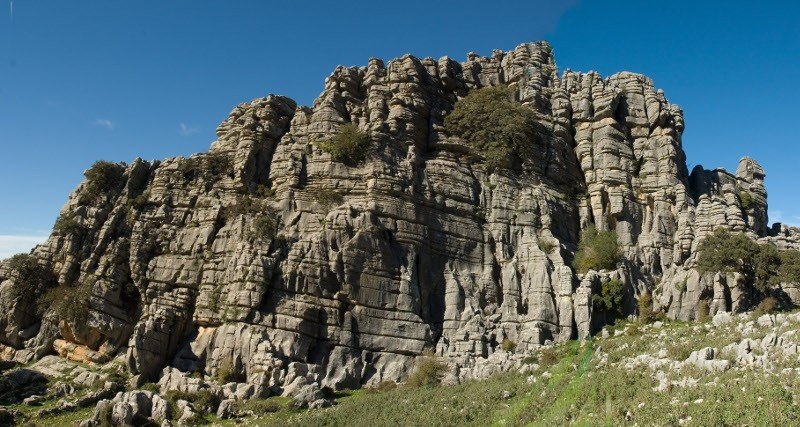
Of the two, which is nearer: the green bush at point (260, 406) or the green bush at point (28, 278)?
the green bush at point (260, 406)

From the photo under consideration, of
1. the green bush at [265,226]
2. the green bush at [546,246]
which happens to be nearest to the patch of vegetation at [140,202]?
the green bush at [265,226]

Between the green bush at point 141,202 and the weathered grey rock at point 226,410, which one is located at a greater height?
the green bush at point 141,202

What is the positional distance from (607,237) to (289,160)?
24694 millimetres

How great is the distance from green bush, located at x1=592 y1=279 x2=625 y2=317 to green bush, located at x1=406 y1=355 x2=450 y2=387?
11.4 metres

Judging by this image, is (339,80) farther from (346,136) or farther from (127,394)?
(127,394)

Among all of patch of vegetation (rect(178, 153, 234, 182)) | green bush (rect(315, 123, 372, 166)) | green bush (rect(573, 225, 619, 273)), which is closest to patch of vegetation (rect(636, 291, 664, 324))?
green bush (rect(573, 225, 619, 273))

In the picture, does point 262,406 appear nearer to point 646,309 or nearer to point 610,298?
point 610,298

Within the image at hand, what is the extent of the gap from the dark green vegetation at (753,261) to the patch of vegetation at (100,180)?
42.1 metres

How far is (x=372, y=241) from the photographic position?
41.3 meters

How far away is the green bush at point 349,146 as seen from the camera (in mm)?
45469

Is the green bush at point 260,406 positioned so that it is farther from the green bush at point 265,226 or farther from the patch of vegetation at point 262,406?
the green bush at point 265,226

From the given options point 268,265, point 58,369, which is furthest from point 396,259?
point 58,369

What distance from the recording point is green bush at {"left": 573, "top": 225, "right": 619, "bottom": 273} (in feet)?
145

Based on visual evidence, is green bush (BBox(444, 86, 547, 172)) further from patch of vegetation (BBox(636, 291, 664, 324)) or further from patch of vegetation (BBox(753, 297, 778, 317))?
patch of vegetation (BBox(753, 297, 778, 317))
